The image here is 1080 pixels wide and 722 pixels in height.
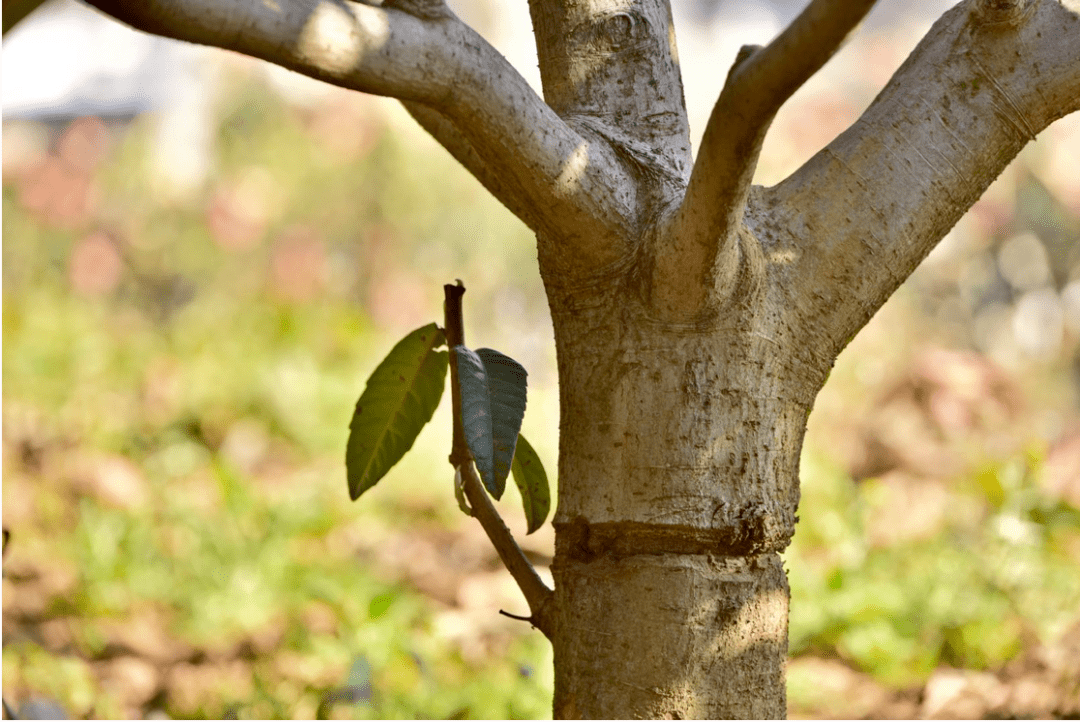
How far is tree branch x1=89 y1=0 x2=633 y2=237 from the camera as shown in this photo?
Answer: 490 mm

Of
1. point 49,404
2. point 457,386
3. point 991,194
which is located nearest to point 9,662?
point 49,404

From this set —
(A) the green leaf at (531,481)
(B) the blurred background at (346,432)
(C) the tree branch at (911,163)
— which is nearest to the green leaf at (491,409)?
(A) the green leaf at (531,481)

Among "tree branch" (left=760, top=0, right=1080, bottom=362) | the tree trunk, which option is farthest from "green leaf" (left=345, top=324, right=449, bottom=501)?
"tree branch" (left=760, top=0, right=1080, bottom=362)

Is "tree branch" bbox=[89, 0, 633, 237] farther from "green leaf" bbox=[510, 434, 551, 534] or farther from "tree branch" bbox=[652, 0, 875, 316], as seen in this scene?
"green leaf" bbox=[510, 434, 551, 534]

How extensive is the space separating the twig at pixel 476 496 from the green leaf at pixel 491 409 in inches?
1.0

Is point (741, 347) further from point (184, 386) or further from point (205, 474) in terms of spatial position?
point (184, 386)

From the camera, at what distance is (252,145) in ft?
11.0

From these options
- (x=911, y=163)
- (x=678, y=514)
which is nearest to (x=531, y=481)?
(x=678, y=514)

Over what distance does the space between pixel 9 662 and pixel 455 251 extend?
6.21 ft

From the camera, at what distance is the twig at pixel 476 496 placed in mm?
825

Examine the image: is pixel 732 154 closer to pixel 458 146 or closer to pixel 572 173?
pixel 572 173

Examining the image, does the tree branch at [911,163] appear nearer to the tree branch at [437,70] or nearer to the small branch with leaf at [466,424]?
the tree branch at [437,70]

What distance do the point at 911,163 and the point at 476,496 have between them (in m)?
0.47

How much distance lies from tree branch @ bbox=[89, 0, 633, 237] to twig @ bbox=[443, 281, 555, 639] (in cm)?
13
